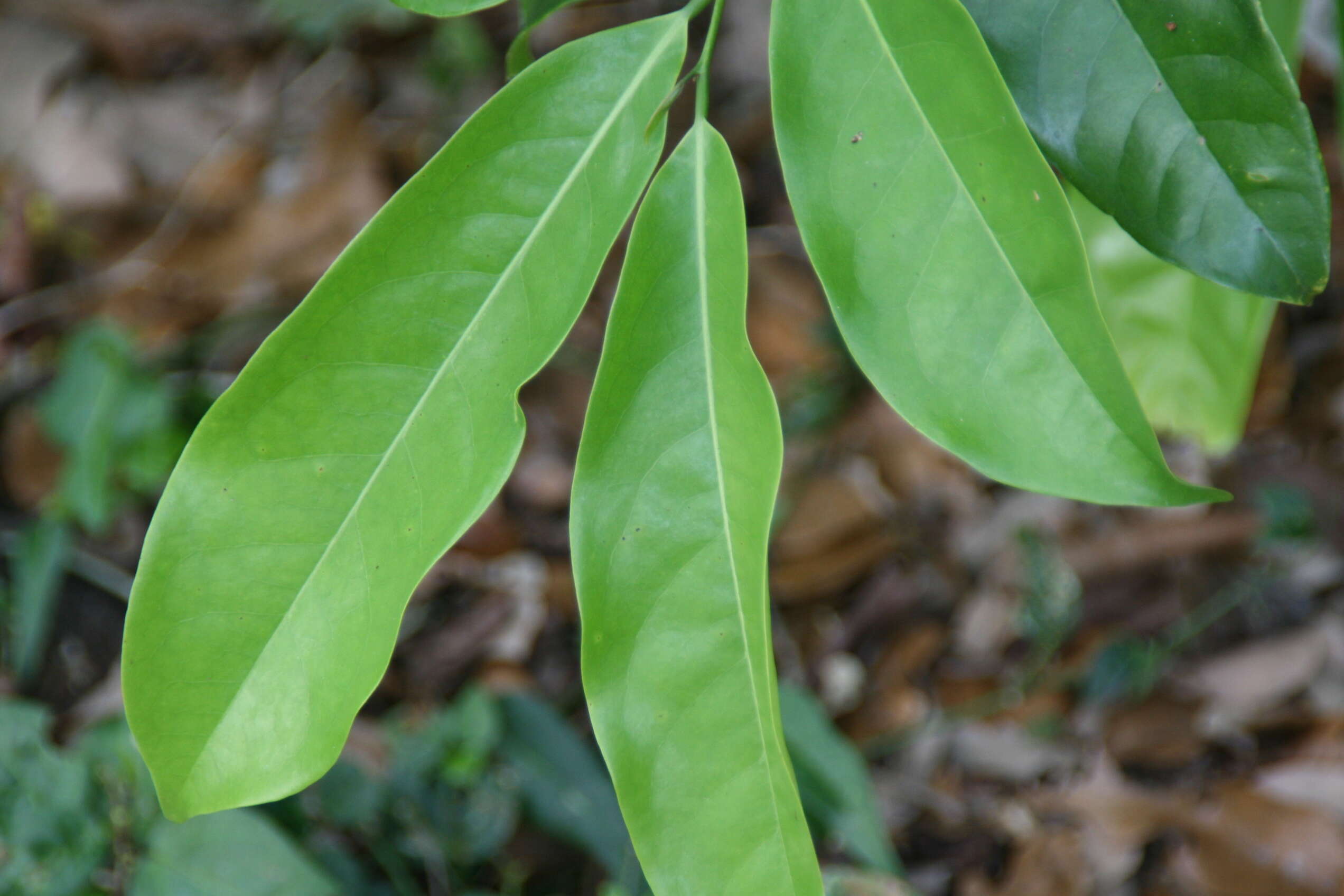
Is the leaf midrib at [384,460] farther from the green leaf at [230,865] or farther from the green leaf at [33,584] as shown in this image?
the green leaf at [33,584]

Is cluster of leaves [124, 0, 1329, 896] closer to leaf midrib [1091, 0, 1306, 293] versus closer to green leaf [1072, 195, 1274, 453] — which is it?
leaf midrib [1091, 0, 1306, 293]

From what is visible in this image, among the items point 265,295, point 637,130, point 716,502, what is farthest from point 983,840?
point 265,295

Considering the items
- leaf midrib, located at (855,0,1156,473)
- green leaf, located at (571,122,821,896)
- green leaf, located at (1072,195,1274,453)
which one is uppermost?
leaf midrib, located at (855,0,1156,473)

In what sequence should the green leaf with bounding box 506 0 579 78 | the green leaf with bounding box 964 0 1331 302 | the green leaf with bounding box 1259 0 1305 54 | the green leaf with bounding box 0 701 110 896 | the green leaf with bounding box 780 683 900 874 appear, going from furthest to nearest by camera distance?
the green leaf with bounding box 780 683 900 874, the green leaf with bounding box 0 701 110 896, the green leaf with bounding box 1259 0 1305 54, the green leaf with bounding box 506 0 579 78, the green leaf with bounding box 964 0 1331 302

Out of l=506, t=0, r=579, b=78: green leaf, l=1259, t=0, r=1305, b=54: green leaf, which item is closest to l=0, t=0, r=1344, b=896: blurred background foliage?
l=1259, t=0, r=1305, b=54: green leaf

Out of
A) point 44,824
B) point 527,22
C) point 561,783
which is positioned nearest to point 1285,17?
point 527,22

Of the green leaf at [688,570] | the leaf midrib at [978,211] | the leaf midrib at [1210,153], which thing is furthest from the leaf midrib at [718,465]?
the leaf midrib at [1210,153]

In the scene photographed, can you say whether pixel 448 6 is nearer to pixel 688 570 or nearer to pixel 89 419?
pixel 688 570
